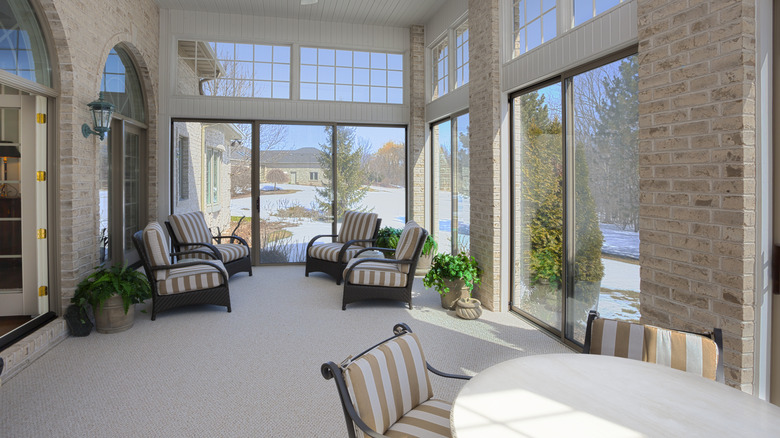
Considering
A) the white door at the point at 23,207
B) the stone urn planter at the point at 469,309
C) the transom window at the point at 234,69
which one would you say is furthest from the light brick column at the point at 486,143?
the white door at the point at 23,207

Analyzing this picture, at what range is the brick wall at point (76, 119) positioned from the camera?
4219mm

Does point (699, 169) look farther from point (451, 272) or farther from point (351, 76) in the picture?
point (351, 76)

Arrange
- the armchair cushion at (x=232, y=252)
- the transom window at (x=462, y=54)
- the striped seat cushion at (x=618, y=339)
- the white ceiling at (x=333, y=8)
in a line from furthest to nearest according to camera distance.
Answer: the white ceiling at (x=333, y=8), the armchair cushion at (x=232, y=252), the transom window at (x=462, y=54), the striped seat cushion at (x=618, y=339)

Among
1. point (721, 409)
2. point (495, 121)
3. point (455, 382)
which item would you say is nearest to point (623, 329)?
point (721, 409)

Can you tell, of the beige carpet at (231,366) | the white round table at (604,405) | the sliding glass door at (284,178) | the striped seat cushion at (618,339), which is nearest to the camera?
the white round table at (604,405)

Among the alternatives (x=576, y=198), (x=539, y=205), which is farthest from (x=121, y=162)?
(x=576, y=198)

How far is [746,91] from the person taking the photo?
2.29 m

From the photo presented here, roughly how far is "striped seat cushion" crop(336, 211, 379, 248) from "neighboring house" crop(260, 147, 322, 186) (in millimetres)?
990

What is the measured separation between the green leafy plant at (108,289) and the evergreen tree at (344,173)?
3.72 m

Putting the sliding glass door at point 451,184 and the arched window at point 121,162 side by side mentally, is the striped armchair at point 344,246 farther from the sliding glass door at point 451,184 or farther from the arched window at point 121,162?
the arched window at point 121,162

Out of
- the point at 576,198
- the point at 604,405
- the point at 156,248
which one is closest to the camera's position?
the point at 604,405

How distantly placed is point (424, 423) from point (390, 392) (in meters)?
0.20

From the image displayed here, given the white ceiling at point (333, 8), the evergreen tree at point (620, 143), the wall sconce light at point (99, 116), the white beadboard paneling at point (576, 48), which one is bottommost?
the evergreen tree at point (620, 143)

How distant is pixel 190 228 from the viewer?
21.5 feet
